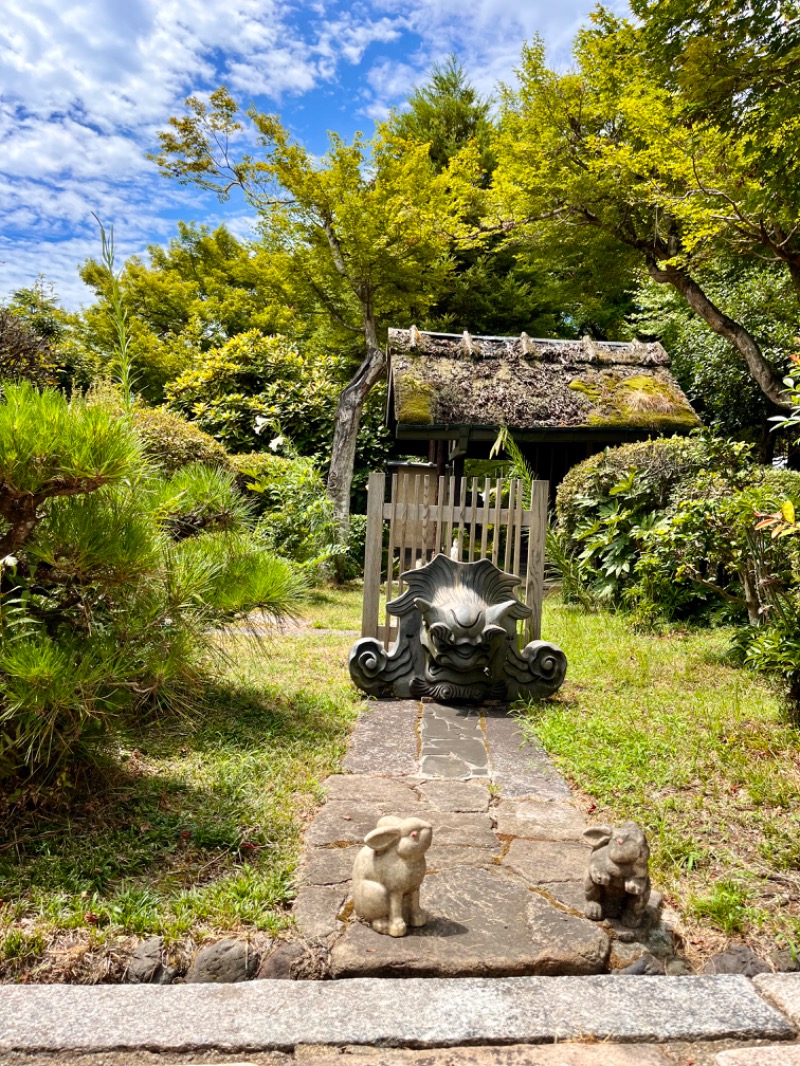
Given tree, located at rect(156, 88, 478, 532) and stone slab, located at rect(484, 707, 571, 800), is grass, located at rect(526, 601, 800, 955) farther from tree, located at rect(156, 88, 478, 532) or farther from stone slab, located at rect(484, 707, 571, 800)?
tree, located at rect(156, 88, 478, 532)

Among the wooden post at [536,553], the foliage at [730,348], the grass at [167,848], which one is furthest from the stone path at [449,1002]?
the foliage at [730,348]

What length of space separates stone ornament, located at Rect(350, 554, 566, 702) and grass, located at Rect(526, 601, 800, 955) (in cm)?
28

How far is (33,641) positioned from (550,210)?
1167cm

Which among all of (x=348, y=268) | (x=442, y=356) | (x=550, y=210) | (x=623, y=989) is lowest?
(x=623, y=989)

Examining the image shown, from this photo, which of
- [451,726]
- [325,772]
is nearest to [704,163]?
[451,726]

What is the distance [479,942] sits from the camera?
214 centimetres

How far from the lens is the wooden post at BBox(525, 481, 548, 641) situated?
510cm

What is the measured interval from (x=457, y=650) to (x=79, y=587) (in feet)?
8.19

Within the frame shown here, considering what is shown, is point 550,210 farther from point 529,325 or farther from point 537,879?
point 537,879

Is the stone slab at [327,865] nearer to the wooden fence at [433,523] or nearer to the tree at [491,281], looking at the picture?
the wooden fence at [433,523]

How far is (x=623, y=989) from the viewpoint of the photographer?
196 centimetres

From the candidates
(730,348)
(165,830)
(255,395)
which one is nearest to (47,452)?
(165,830)

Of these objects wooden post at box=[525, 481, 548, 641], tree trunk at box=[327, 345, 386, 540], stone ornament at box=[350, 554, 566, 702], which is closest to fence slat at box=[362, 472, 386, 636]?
stone ornament at box=[350, 554, 566, 702]

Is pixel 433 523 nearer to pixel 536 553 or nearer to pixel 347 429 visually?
pixel 536 553
